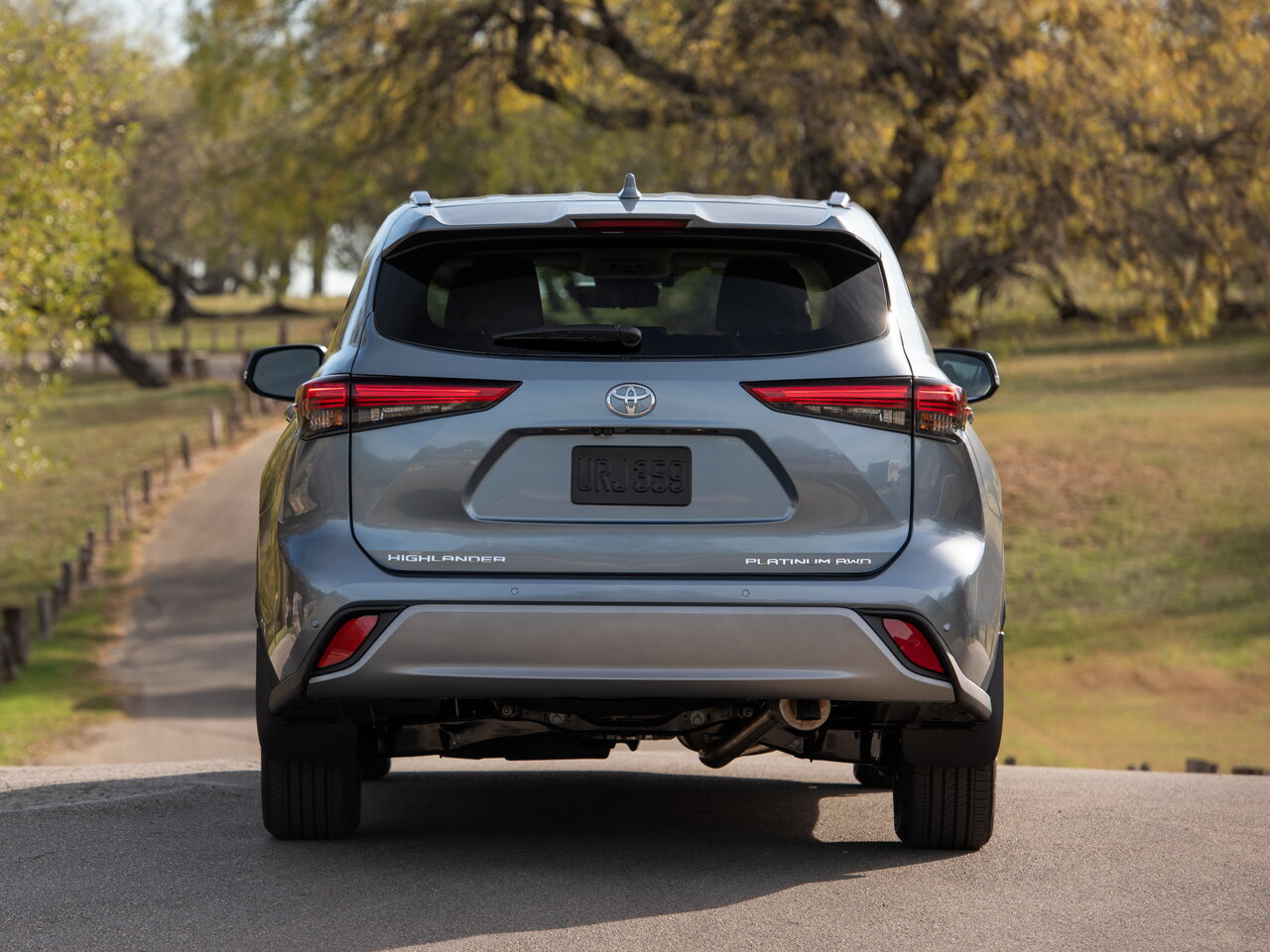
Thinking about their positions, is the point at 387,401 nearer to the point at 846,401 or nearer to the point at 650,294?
the point at 650,294

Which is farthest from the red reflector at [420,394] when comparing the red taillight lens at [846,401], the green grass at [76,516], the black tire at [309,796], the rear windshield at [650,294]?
the green grass at [76,516]

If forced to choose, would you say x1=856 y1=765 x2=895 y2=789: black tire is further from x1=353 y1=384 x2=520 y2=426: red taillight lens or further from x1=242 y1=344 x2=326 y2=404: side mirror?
x1=353 y1=384 x2=520 y2=426: red taillight lens

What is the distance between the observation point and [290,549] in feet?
15.7

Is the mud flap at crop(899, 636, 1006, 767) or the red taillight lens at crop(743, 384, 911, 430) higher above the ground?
the red taillight lens at crop(743, 384, 911, 430)

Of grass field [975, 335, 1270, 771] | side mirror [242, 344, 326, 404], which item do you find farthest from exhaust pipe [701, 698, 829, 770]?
grass field [975, 335, 1270, 771]

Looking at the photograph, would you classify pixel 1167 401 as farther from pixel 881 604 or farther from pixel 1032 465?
pixel 881 604

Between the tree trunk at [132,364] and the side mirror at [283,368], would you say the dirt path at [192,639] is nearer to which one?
the side mirror at [283,368]

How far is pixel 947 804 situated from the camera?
5.40 m

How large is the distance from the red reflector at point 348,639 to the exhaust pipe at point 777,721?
1.15 meters

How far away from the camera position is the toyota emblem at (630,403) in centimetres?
464

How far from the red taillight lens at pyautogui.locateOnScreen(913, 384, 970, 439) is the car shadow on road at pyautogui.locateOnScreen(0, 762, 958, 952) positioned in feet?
4.40

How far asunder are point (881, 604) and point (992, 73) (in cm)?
1342

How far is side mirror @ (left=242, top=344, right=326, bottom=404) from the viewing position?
→ 5.89 m

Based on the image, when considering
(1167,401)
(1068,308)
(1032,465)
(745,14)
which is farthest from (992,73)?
(1167,401)
